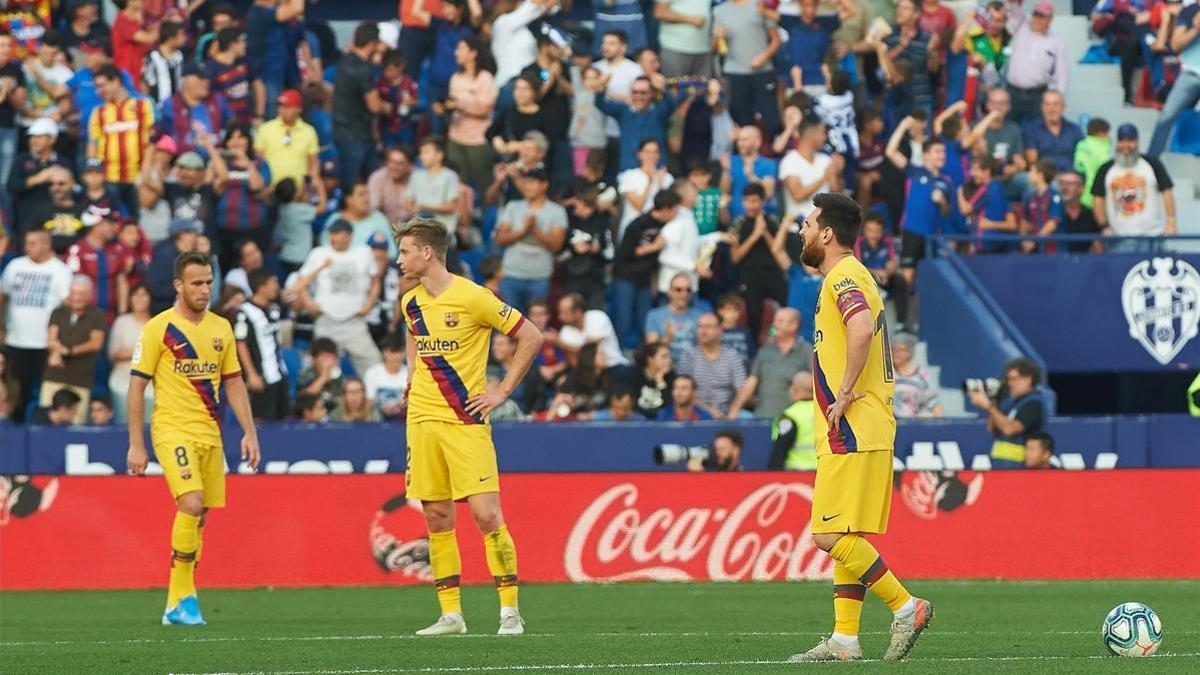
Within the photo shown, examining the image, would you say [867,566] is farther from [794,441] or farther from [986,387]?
[986,387]

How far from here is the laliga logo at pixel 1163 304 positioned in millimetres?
21953

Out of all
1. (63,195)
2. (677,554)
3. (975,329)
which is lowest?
(677,554)

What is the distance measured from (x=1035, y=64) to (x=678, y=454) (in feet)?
24.9

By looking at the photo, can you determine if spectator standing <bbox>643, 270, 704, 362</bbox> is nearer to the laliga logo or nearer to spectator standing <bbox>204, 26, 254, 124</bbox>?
the laliga logo

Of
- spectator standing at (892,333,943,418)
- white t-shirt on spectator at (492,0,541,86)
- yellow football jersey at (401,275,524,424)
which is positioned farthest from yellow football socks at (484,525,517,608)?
white t-shirt on spectator at (492,0,541,86)

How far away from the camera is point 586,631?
1280 cm

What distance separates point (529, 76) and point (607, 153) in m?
1.11

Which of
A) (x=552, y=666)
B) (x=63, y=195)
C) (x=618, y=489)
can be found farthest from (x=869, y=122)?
(x=552, y=666)

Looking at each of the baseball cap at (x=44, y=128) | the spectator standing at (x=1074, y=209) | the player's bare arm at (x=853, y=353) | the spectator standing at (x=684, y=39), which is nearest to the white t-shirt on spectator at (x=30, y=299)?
the baseball cap at (x=44, y=128)

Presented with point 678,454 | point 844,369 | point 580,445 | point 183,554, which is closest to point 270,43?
point 580,445

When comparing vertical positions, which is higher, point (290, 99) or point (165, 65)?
point (165, 65)

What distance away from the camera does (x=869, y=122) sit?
22.6m

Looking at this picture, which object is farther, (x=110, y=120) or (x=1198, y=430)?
(x=110, y=120)

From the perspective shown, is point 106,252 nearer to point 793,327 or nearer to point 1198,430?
point 793,327
